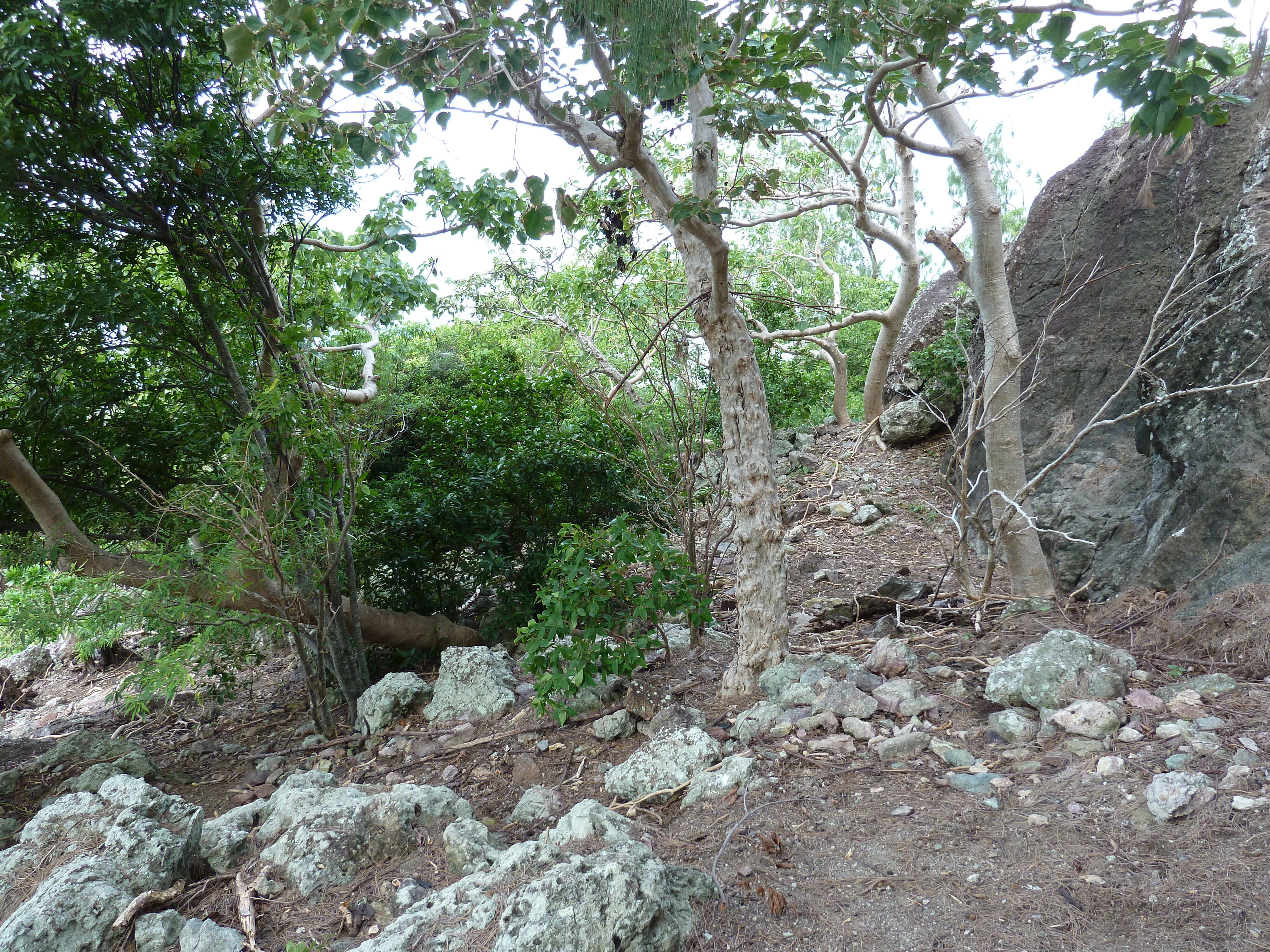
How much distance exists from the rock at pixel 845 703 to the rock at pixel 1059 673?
0.49 meters

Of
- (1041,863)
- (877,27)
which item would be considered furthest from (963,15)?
(1041,863)

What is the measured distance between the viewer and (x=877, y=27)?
3340mm

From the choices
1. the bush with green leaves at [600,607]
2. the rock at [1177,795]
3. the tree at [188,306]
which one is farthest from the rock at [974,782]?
the tree at [188,306]

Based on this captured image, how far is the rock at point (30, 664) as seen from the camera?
28.0 feet

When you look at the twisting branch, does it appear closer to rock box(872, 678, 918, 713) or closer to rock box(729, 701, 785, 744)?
rock box(729, 701, 785, 744)

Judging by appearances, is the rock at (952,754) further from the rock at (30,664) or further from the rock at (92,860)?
the rock at (30,664)

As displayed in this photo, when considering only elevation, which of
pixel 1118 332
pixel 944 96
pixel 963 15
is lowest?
pixel 1118 332

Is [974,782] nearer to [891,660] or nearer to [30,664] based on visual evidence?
[891,660]

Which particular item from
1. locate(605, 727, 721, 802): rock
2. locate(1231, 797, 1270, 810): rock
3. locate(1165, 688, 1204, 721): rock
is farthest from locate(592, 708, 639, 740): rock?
locate(1231, 797, 1270, 810): rock

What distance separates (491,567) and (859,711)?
3218 millimetres

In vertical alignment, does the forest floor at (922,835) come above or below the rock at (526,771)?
above

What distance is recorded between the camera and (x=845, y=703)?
133 inches

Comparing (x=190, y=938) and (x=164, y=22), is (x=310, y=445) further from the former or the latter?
(x=190, y=938)

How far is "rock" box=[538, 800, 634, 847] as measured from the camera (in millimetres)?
2502
